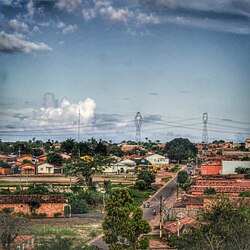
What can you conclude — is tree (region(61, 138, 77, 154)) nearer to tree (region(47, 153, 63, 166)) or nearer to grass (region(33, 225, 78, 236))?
tree (region(47, 153, 63, 166))

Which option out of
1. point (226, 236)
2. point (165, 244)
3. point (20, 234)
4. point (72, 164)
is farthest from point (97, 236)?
point (72, 164)

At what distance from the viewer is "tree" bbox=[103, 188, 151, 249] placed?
40.6ft

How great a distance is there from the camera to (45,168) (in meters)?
34.9

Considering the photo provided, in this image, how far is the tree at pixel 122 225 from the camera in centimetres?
1238

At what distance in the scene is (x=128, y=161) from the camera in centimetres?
4025

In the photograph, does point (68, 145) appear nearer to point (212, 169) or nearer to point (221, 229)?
point (212, 169)

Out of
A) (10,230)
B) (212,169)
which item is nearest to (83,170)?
(212,169)

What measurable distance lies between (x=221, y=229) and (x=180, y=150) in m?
38.0

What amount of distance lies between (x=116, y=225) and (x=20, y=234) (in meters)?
2.16

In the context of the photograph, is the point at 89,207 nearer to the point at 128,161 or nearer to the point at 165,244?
the point at 165,244

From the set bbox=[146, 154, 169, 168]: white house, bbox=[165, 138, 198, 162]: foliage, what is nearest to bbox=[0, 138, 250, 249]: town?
bbox=[146, 154, 169, 168]: white house

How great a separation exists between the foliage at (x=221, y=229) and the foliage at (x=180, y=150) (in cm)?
3655

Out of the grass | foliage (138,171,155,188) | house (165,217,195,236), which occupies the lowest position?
the grass

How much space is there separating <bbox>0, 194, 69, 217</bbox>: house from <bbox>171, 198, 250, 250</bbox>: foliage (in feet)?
23.6
